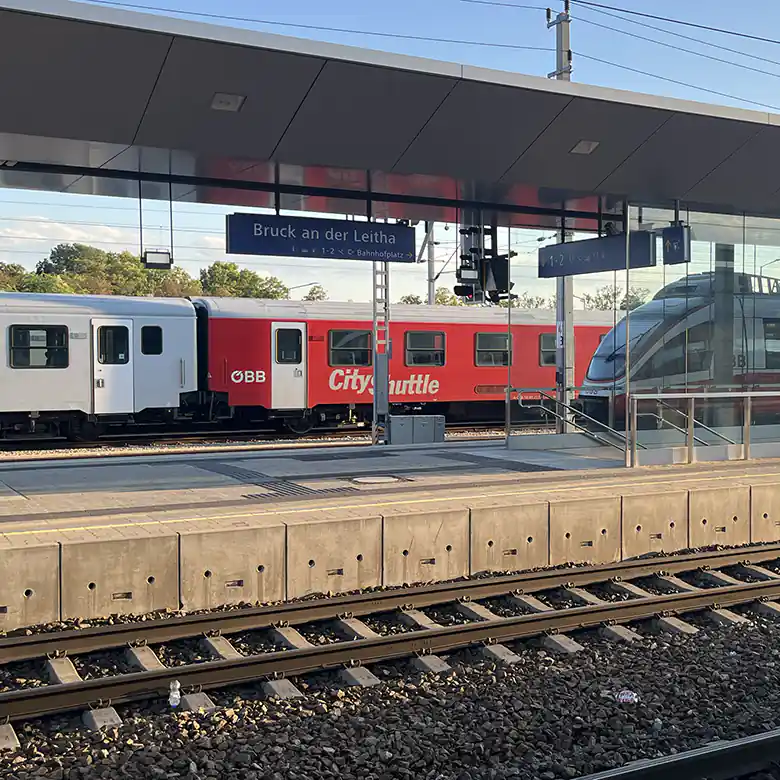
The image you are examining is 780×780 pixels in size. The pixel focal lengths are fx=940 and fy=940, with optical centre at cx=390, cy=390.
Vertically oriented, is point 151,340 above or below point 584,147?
below

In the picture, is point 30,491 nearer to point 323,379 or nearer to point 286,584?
point 286,584

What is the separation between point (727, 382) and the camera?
1399cm

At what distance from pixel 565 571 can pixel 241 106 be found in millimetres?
5794

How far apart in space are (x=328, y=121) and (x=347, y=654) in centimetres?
618

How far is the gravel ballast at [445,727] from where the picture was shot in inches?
196

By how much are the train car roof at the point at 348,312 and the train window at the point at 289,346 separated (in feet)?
1.18

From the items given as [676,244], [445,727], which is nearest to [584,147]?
[676,244]

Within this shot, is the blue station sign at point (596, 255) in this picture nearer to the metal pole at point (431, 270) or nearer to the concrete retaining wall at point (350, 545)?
the concrete retaining wall at point (350, 545)

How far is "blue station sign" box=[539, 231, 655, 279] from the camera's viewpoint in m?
13.5

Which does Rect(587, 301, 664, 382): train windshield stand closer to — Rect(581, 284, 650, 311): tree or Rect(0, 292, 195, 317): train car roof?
Rect(581, 284, 650, 311): tree

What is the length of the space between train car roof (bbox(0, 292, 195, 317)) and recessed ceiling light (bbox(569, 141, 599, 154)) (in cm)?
1187

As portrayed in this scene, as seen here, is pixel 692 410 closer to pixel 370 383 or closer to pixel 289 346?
pixel 370 383

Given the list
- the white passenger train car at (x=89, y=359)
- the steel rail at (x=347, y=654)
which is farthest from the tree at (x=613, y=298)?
the white passenger train car at (x=89, y=359)

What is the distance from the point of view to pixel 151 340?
21.0 m
